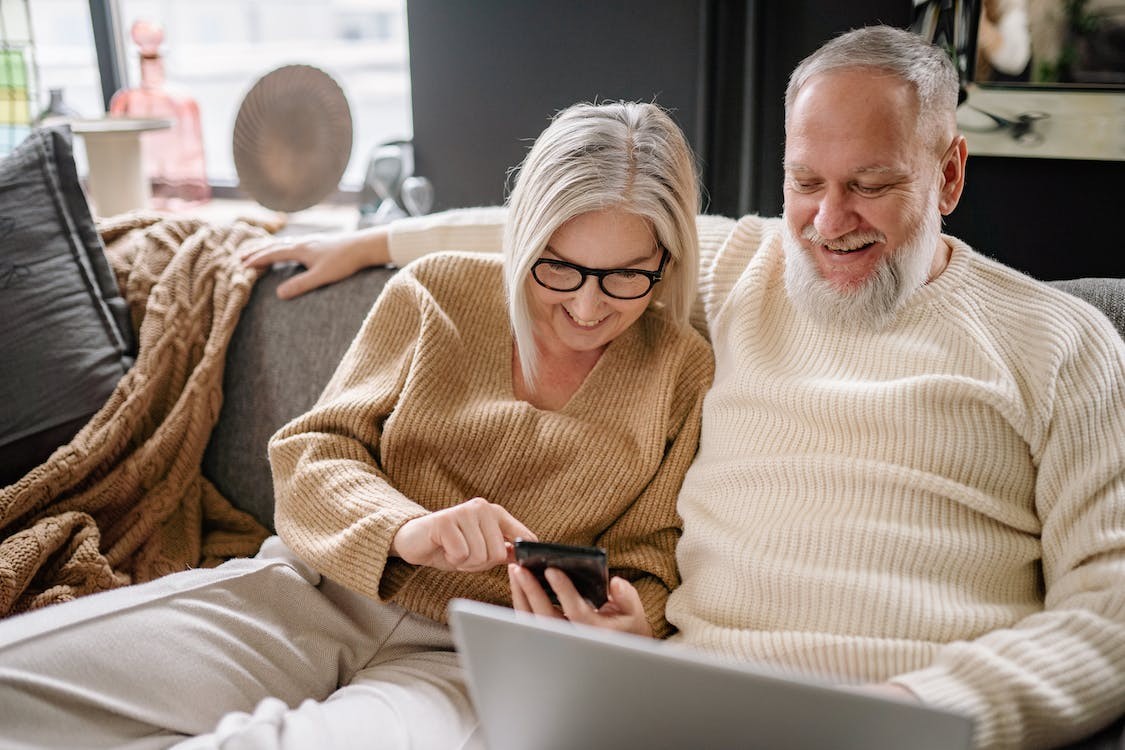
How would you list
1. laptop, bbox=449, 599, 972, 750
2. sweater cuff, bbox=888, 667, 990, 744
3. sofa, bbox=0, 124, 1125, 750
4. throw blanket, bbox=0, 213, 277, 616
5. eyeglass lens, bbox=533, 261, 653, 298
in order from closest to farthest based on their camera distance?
laptop, bbox=449, 599, 972, 750 → sweater cuff, bbox=888, 667, 990, 744 → eyeglass lens, bbox=533, 261, 653, 298 → throw blanket, bbox=0, 213, 277, 616 → sofa, bbox=0, 124, 1125, 750

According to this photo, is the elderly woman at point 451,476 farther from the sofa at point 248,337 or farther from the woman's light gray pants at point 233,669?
the sofa at point 248,337

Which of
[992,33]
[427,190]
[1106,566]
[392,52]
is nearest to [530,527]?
[1106,566]

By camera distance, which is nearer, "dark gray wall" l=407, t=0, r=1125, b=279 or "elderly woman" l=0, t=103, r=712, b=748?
"elderly woman" l=0, t=103, r=712, b=748

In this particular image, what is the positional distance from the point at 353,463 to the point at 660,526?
468mm

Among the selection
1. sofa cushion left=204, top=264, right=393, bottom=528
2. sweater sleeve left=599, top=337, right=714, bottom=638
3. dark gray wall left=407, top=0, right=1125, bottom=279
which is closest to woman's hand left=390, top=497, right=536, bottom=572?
sweater sleeve left=599, top=337, right=714, bottom=638

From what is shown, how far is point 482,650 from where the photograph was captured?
2.99 ft

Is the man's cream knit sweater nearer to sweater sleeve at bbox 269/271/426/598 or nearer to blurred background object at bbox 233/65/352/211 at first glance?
sweater sleeve at bbox 269/271/426/598

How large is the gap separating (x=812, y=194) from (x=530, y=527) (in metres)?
0.64

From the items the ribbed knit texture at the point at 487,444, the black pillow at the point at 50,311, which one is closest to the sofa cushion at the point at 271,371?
the black pillow at the point at 50,311

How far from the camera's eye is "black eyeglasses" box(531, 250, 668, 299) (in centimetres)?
145

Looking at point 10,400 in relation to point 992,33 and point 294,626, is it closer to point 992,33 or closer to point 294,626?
point 294,626

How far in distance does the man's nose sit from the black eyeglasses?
0.25 metres

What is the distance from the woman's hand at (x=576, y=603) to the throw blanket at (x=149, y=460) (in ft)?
2.73

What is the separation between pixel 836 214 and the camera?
1381 millimetres
